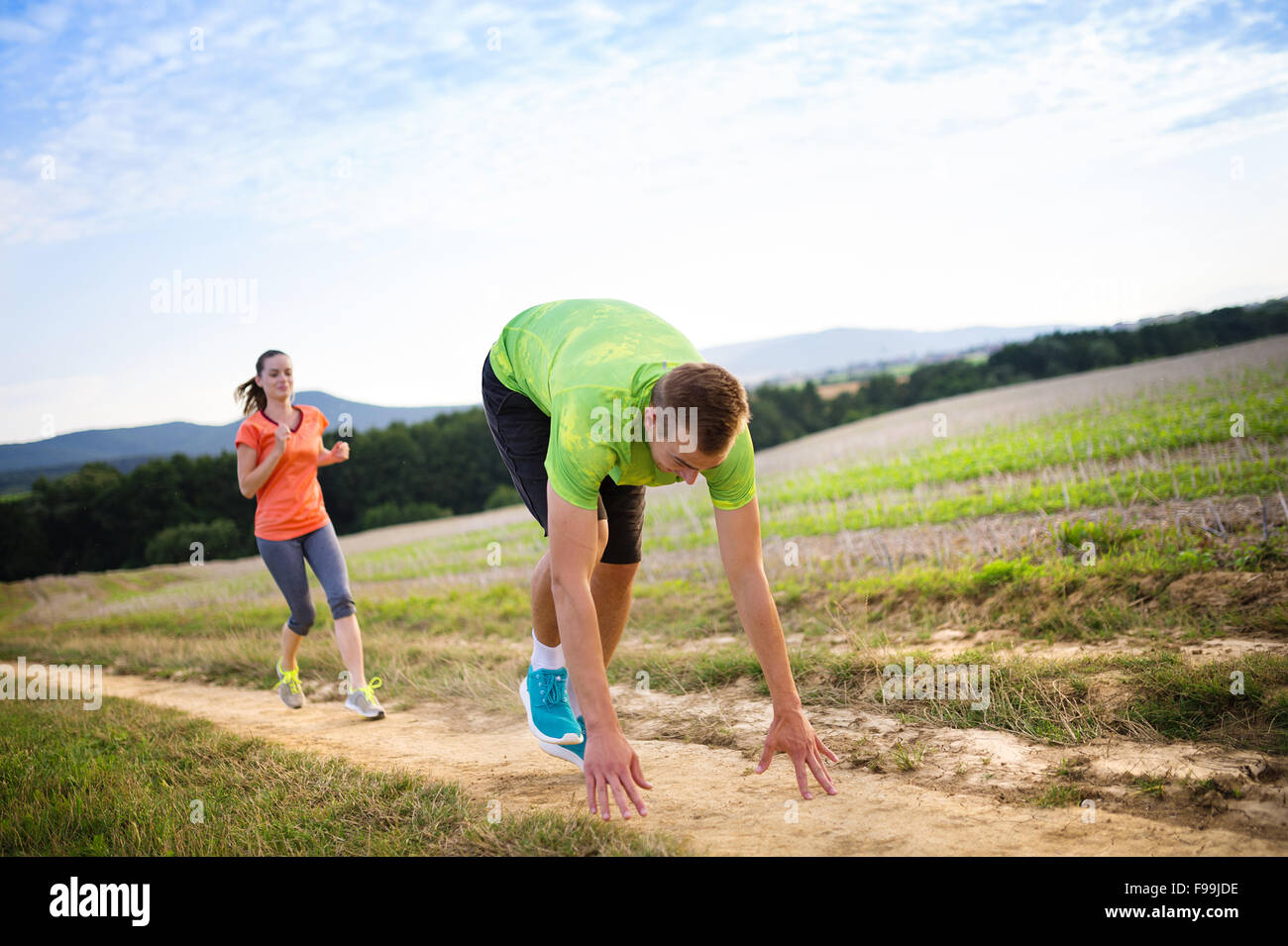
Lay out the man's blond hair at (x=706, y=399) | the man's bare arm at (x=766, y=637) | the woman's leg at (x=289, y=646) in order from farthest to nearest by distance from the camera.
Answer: the woman's leg at (x=289, y=646), the man's bare arm at (x=766, y=637), the man's blond hair at (x=706, y=399)

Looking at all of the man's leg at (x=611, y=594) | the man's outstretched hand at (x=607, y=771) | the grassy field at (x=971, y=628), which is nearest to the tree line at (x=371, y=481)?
the grassy field at (x=971, y=628)

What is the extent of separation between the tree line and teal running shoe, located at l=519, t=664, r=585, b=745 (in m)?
39.1

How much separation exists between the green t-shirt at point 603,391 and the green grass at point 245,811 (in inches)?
57.1

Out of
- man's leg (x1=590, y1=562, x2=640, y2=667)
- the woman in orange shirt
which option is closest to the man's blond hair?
man's leg (x1=590, y1=562, x2=640, y2=667)

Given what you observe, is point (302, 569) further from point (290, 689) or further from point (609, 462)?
point (609, 462)

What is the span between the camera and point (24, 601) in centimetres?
2677

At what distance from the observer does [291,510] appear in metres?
6.54

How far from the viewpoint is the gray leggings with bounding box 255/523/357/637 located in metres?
6.54

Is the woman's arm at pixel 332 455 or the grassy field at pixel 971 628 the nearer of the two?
the grassy field at pixel 971 628

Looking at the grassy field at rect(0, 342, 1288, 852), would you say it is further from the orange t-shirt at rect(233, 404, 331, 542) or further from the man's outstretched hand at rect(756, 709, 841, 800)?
the orange t-shirt at rect(233, 404, 331, 542)

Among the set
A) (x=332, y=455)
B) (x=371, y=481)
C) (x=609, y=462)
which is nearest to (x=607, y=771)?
(x=609, y=462)

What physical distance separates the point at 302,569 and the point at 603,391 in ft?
14.4

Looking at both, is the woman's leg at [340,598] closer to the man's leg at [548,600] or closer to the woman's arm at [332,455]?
the woman's arm at [332,455]

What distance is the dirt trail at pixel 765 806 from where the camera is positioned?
332 centimetres
